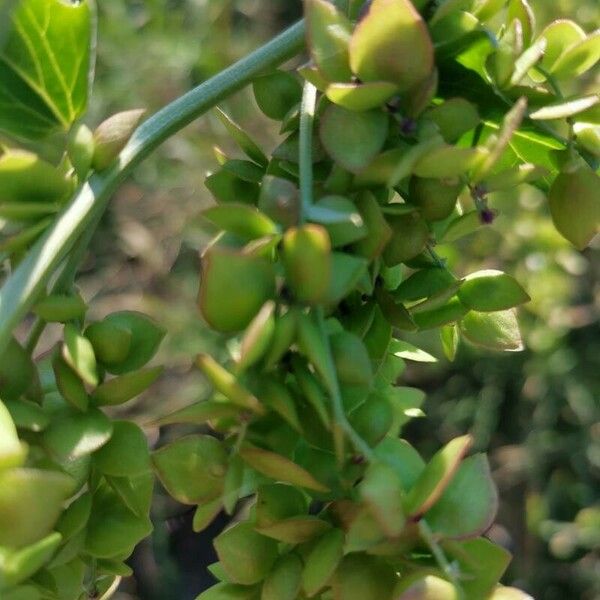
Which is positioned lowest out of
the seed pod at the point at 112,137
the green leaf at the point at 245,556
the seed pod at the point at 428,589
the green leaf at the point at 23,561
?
the green leaf at the point at 245,556

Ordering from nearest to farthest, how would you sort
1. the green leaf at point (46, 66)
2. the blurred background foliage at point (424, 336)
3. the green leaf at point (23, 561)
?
the green leaf at point (23, 561), the green leaf at point (46, 66), the blurred background foliage at point (424, 336)

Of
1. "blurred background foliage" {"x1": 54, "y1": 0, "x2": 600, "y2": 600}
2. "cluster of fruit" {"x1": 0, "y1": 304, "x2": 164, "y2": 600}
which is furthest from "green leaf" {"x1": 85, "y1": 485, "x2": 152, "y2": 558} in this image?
"blurred background foliage" {"x1": 54, "y1": 0, "x2": 600, "y2": 600}

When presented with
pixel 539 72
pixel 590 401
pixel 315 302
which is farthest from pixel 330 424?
pixel 590 401

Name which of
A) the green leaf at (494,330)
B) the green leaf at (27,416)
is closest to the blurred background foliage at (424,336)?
the green leaf at (494,330)

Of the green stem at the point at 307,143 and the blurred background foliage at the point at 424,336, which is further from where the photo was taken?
the blurred background foliage at the point at 424,336

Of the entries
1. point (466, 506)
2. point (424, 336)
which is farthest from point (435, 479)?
point (424, 336)

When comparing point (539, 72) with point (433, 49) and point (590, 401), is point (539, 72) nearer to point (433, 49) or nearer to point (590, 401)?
point (433, 49)

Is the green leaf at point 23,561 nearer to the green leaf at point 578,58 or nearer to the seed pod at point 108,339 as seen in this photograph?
the seed pod at point 108,339
